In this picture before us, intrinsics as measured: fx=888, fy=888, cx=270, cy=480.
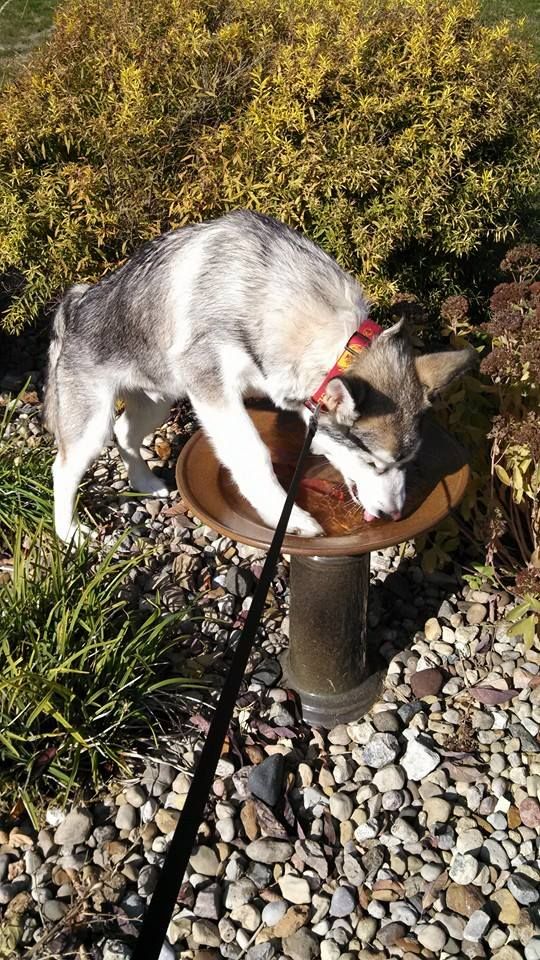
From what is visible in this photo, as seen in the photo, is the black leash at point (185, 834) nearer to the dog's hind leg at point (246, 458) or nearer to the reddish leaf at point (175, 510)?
the dog's hind leg at point (246, 458)

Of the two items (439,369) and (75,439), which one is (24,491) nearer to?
(75,439)

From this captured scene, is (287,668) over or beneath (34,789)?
beneath

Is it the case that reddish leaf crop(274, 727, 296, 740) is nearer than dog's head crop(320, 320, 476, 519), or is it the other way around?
dog's head crop(320, 320, 476, 519)

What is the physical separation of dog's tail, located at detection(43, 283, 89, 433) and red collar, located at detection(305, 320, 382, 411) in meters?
1.97

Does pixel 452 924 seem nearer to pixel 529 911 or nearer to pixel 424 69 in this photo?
pixel 529 911

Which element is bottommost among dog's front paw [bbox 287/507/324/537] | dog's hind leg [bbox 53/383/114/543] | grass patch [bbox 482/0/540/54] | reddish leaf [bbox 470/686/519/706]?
reddish leaf [bbox 470/686/519/706]

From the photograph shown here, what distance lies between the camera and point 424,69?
214 inches

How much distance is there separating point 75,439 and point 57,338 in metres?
0.73

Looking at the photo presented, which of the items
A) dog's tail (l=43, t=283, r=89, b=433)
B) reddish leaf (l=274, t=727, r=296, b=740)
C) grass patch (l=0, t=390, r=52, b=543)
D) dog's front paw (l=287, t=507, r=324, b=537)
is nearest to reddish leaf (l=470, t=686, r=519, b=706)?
reddish leaf (l=274, t=727, r=296, b=740)

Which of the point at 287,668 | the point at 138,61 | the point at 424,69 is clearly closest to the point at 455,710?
the point at 287,668

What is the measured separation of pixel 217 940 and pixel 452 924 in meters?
0.86

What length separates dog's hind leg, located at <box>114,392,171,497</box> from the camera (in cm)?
539

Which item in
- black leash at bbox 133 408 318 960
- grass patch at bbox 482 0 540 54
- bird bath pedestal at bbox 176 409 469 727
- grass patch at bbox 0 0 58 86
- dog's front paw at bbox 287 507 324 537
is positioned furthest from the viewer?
grass patch at bbox 482 0 540 54

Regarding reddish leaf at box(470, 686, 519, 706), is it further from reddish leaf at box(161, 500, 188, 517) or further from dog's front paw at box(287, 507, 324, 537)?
reddish leaf at box(161, 500, 188, 517)
